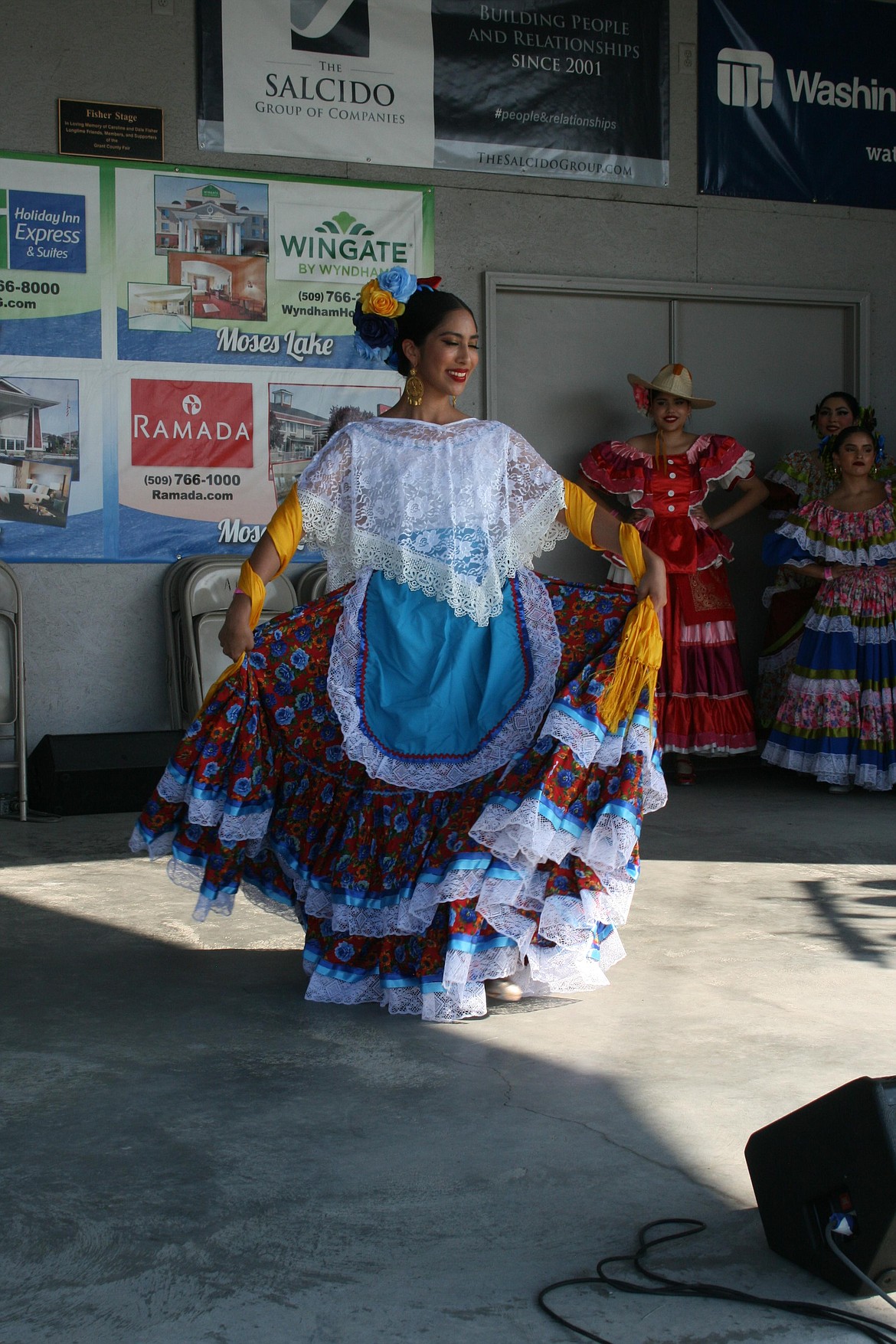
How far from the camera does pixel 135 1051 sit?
2.84m

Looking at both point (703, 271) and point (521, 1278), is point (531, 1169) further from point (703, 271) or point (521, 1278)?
point (703, 271)

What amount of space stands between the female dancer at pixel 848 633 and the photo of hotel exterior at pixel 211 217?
2822 millimetres

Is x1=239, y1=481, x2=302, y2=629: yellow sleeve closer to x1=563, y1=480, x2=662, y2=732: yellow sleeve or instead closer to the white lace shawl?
the white lace shawl

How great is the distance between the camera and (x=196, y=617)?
6.00 meters

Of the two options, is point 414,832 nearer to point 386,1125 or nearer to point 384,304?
point 386,1125

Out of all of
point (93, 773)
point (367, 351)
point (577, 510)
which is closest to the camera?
point (577, 510)

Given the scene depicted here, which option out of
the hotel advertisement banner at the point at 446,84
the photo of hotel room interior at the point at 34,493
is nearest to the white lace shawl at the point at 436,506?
the photo of hotel room interior at the point at 34,493

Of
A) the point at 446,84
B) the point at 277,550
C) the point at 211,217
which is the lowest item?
the point at 277,550

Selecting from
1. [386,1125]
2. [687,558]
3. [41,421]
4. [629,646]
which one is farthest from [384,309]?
[687,558]

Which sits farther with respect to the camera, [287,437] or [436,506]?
[287,437]

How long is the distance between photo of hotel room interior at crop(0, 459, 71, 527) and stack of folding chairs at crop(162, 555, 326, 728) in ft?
1.85

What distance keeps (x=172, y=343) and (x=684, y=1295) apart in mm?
5206

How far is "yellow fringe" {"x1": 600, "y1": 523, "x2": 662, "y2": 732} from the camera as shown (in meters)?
3.12

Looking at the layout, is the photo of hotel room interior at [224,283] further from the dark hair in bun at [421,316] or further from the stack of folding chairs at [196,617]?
the dark hair in bun at [421,316]
